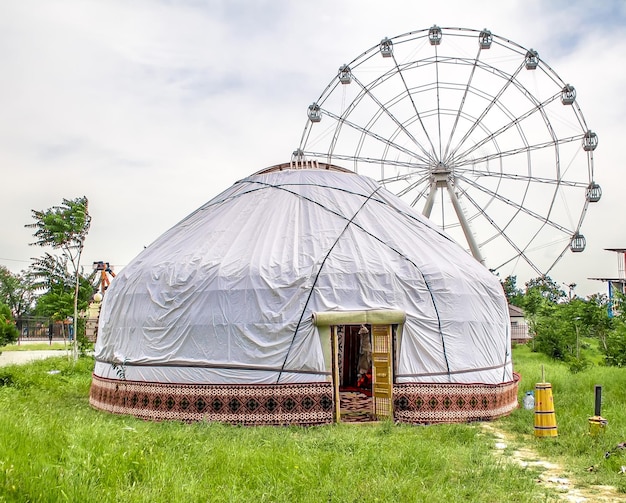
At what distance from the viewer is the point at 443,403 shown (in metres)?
7.91

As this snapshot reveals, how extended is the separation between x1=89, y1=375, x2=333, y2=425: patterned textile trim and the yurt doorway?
31 cm

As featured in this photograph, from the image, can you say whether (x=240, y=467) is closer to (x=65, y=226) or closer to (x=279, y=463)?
(x=279, y=463)

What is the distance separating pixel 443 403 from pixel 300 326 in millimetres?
1944

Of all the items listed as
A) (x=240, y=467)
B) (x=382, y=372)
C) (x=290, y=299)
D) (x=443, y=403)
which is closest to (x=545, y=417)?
(x=443, y=403)

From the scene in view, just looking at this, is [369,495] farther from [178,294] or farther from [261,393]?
[178,294]

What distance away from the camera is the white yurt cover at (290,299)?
7914 mm

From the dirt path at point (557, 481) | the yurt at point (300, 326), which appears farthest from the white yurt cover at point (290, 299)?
the dirt path at point (557, 481)

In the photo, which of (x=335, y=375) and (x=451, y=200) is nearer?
(x=335, y=375)

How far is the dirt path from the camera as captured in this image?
4.76 meters

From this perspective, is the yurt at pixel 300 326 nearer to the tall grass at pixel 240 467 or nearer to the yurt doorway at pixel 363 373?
the yurt doorway at pixel 363 373

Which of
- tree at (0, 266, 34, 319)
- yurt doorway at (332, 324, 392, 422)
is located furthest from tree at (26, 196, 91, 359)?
tree at (0, 266, 34, 319)

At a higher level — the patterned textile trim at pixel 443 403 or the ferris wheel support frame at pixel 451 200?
the ferris wheel support frame at pixel 451 200

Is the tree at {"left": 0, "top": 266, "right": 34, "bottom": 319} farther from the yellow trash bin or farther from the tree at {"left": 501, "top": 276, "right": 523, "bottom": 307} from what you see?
the yellow trash bin

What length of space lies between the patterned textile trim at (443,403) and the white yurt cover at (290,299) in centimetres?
17
